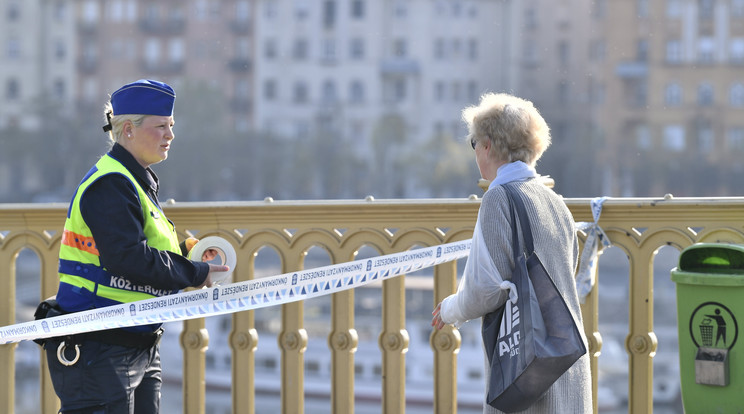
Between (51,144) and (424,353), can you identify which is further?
(51,144)

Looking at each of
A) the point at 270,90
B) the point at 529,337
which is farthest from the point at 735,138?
the point at 529,337

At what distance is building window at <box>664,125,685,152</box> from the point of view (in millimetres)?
58688

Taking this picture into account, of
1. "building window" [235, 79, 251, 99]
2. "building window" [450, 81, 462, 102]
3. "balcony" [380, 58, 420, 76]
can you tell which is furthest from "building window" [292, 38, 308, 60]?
"building window" [450, 81, 462, 102]

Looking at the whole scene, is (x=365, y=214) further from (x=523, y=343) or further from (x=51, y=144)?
(x=51, y=144)

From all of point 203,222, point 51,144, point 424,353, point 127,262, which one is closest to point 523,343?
point 127,262

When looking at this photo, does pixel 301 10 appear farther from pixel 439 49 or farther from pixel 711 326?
pixel 711 326

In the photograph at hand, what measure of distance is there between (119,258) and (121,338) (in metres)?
0.25

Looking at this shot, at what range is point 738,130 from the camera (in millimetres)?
58469

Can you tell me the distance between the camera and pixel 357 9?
6219 cm

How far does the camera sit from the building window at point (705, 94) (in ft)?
196

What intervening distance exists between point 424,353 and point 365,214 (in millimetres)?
44667

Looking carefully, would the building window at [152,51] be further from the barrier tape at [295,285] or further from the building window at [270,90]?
the barrier tape at [295,285]

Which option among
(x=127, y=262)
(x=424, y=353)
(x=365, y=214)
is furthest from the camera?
(x=424, y=353)

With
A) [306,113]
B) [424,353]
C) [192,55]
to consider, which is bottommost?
[424,353]
